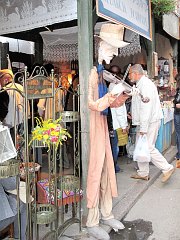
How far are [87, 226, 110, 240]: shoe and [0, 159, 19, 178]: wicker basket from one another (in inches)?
61.3

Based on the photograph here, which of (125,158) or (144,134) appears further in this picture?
(125,158)

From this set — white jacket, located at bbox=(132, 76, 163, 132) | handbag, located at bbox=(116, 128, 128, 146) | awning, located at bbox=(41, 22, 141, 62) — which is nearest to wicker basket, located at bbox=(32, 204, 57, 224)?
white jacket, located at bbox=(132, 76, 163, 132)

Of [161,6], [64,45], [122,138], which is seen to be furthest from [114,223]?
[64,45]

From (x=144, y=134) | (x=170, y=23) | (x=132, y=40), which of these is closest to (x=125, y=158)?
(x=144, y=134)

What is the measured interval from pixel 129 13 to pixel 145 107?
1.76 meters

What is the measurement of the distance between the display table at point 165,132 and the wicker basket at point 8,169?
5.26m

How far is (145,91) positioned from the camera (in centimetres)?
586

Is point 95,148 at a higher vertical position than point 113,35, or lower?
lower

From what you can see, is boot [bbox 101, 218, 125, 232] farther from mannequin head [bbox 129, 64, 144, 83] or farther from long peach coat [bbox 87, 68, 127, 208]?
mannequin head [bbox 129, 64, 144, 83]

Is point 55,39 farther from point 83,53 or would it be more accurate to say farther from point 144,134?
point 83,53

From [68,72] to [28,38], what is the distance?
69.6 inches

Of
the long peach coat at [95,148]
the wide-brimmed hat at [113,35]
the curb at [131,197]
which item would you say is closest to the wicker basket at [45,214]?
the long peach coat at [95,148]

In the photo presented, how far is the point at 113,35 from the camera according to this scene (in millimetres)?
3963

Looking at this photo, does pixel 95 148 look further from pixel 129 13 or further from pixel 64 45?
pixel 64 45
